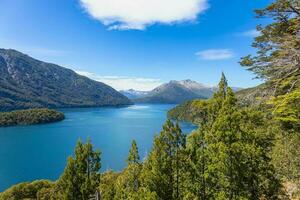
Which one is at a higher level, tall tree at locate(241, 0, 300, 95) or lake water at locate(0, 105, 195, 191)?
tall tree at locate(241, 0, 300, 95)

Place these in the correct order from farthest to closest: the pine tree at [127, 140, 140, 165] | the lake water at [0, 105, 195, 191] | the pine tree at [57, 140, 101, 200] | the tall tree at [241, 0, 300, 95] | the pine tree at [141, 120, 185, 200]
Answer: the lake water at [0, 105, 195, 191] < the pine tree at [57, 140, 101, 200] < the pine tree at [127, 140, 140, 165] < the pine tree at [141, 120, 185, 200] < the tall tree at [241, 0, 300, 95]

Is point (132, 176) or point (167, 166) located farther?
point (132, 176)

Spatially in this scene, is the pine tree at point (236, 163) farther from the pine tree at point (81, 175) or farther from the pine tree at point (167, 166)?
the pine tree at point (81, 175)

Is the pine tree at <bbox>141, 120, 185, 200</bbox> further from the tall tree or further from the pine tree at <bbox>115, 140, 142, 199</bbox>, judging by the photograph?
the tall tree

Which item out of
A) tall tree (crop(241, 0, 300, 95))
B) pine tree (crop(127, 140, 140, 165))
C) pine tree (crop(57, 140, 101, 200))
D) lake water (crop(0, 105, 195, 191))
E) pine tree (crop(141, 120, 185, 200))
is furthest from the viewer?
lake water (crop(0, 105, 195, 191))

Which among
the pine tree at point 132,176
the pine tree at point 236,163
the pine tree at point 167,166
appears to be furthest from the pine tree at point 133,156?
the pine tree at point 236,163

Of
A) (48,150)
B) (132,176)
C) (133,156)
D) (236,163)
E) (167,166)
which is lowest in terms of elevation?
(48,150)

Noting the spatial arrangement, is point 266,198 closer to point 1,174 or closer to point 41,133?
point 1,174

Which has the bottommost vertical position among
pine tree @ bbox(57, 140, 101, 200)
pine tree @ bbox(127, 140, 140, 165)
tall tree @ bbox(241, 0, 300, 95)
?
pine tree @ bbox(57, 140, 101, 200)

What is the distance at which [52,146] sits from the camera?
13525cm

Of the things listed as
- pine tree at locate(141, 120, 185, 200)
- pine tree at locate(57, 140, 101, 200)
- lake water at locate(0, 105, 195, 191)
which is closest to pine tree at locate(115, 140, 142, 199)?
pine tree at locate(141, 120, 185, 200)

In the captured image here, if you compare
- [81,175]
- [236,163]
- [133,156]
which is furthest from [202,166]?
[81,175]

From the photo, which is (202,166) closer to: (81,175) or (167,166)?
(167,166)

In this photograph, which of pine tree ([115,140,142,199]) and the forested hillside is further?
pine tree ([115,140,142,199])
